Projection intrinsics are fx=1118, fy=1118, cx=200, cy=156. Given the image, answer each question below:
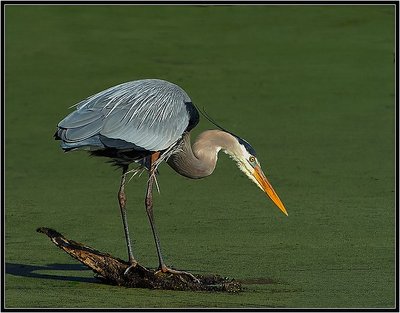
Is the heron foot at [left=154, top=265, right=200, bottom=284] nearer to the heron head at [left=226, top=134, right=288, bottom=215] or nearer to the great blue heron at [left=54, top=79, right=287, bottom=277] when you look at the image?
the great blue heron at [left=54, top=79, right=287, bottom=277]

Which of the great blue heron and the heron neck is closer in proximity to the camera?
the great blue heron

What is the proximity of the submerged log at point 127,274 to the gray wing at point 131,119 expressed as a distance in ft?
1.70

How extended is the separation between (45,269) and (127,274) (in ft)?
2.01

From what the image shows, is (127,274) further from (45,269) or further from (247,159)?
(247,159)

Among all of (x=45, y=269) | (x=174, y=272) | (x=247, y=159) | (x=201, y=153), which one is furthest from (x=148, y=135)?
(x=45, y=269)

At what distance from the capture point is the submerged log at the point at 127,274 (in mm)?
5590

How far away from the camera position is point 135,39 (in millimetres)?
13195

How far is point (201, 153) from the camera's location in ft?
20.3

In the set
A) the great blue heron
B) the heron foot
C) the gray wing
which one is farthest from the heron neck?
the heron foot

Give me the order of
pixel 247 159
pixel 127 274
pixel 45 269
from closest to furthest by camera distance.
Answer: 1. pixel 127 274
2. pixel 45 269
3. pixel 247 159

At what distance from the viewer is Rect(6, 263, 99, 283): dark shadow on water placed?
583 cm

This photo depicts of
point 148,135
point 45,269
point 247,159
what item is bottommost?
point 45,269

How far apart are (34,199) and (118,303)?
9.64 ft

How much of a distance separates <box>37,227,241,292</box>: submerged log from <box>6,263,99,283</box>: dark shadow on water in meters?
0.15
